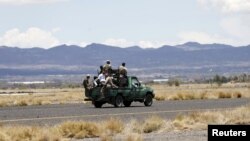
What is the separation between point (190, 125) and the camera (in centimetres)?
2336

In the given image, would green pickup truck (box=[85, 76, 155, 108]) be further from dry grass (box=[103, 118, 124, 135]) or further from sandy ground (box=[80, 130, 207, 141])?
sandy ground (box=[80, 130, 207, 141])

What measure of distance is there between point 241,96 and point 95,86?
68.4ft

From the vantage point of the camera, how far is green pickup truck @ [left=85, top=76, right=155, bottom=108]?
3872 cm

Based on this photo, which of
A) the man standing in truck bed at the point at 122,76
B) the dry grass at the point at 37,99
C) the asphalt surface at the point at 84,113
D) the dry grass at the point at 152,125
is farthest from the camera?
the dry grass at the point at 37,99

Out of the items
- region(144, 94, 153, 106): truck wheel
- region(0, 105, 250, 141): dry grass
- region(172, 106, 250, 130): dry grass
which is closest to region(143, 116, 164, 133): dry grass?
region(0, 105, 250, 141): dry grass

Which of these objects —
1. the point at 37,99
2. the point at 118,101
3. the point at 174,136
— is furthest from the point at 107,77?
the point at 37,99

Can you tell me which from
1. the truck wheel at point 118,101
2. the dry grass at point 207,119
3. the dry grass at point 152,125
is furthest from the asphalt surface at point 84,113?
the dry grass at point 152,125

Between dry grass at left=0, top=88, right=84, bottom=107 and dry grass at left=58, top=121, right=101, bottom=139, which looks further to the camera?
dry grass at left=0, top=88, right=84, bottom=107

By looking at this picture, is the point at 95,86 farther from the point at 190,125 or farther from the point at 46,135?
the point at 46,135

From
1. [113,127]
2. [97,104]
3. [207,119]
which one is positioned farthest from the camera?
[97,104]

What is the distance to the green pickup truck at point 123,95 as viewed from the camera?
38.7m

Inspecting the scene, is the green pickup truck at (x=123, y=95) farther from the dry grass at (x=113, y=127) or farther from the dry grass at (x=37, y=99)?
the dry grass at (x=113, y=127)

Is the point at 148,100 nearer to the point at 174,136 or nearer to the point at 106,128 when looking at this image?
the point at 106,128

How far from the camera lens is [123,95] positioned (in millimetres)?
39250
